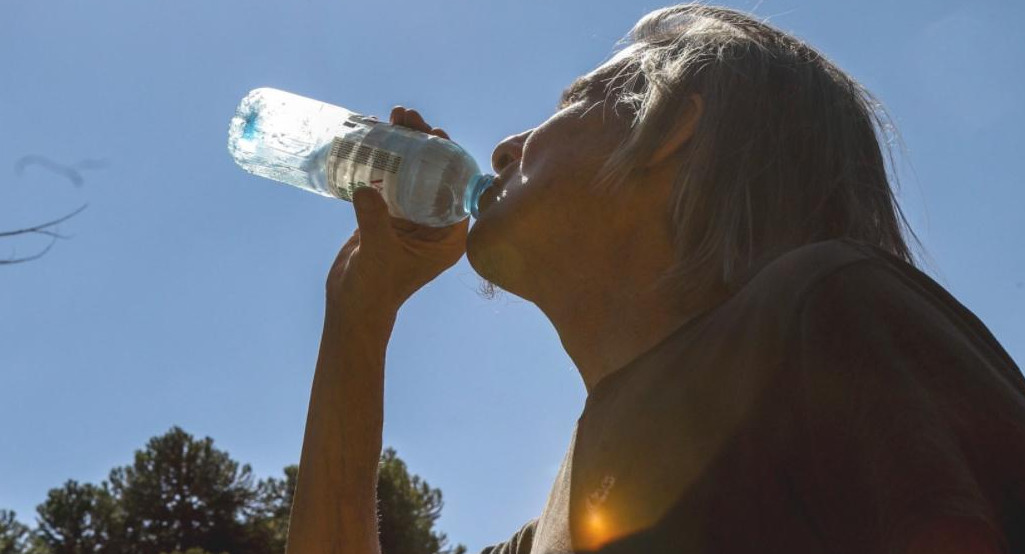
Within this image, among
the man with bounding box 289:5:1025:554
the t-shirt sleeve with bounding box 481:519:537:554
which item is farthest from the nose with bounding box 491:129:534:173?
the t-shirt sleeve with bounding box 481:519:537:554

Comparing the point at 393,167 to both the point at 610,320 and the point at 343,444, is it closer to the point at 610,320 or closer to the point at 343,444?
the point at 343,444

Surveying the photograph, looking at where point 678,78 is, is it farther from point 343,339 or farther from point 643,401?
Answer: point 343,339

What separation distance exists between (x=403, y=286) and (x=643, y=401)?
1104 millimetres

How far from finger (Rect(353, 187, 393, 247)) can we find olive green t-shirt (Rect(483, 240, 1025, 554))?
3.40ft

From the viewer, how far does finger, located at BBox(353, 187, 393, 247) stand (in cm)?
279

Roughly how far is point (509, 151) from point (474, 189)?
408 millimetres

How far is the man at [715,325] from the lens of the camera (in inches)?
53.2

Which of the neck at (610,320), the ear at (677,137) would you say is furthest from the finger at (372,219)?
the ear at (677,137)

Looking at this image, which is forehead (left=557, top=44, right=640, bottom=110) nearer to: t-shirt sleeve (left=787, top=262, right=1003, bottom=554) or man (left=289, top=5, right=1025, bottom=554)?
man (left=289, top=5, right=1025, bottom=554)

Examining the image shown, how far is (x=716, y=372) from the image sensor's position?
5.62ft

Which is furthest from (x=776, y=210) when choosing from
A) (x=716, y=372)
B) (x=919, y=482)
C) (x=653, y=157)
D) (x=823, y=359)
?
(x=919, y=482)

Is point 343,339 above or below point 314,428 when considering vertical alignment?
above

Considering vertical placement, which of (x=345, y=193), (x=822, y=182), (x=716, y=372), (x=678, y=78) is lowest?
(x=716, y=372)

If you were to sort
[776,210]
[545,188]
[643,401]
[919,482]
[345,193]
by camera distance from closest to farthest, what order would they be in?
1. [919,482]
2. [643,401]
3. [776,210]
4. [545,188]
5. [345,193]
